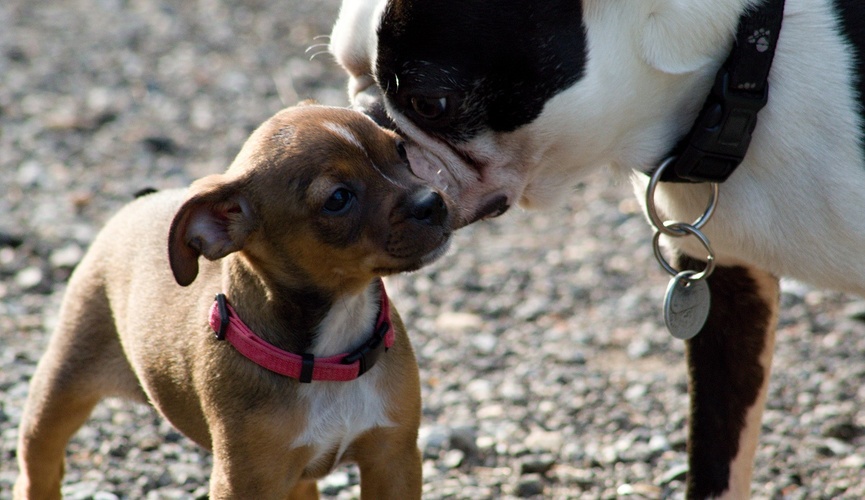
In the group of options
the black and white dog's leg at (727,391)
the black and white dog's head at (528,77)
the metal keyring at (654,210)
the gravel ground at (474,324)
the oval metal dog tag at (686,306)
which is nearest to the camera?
the black and white dog's head at (528,77)

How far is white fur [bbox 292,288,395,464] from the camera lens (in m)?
2.63

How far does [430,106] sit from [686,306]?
0.89m

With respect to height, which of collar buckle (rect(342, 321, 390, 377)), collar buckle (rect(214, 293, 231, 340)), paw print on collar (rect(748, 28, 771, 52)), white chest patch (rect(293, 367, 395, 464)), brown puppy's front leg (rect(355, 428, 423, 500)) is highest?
paw print on collar (rect(748, 28, 771, 52))

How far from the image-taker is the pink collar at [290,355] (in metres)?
2.59

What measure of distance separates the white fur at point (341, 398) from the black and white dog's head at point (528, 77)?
392mm

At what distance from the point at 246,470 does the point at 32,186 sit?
377 centimetres

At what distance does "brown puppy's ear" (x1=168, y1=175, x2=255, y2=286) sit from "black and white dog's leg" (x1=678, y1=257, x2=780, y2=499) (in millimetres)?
1310

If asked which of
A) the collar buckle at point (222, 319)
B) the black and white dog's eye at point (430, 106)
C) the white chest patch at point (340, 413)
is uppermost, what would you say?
the black and white dog's eye at point (430, 106)

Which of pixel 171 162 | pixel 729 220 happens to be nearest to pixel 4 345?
pixel 171 162

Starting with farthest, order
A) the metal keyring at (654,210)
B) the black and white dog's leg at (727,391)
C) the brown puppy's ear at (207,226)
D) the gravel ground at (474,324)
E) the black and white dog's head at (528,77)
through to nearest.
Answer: the gravel ground at (474,324) < the black and white dog's leg at (727,391) < the metal keyring at (654,210) < the black and white dog's head at (528,77) < the brown puppy's ear at (207,226)

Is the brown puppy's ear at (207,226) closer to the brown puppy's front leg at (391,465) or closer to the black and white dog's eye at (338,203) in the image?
the black and white dog's eye at (338,203)

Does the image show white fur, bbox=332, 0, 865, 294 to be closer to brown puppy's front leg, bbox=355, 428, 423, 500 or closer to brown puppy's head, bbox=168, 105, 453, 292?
brown puppy's head, bbox=168, 105, 453, 292

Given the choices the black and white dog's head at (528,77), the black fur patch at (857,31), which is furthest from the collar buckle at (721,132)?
the black fur patch at (857,31)

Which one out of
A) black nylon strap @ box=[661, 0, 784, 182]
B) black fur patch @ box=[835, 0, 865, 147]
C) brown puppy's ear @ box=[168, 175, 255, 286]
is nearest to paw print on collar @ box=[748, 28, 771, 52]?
black nylon strap @ box=[661, 0, 784, 182]
